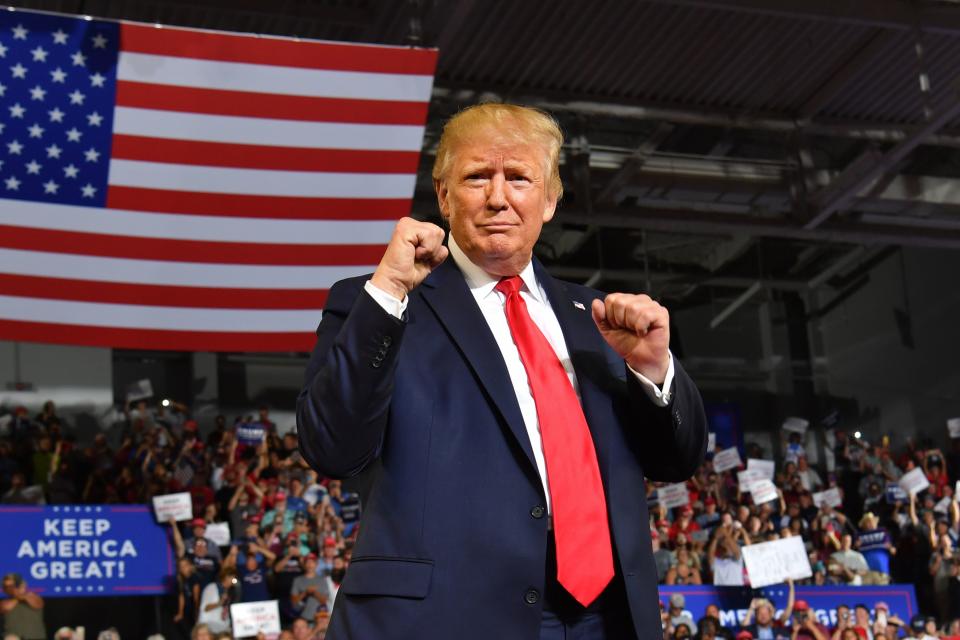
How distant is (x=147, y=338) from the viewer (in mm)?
7453

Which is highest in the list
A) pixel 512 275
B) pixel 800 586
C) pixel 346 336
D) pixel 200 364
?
pixel 200 364

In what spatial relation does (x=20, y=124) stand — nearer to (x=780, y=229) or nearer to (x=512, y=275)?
(x=512, y=275)

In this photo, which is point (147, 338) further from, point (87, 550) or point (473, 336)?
point (473, 336)

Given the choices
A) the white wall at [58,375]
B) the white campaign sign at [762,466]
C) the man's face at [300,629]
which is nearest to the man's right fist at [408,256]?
the man's face at [300,629]

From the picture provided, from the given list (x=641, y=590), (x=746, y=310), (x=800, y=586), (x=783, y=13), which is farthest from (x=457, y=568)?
(x=746, y=310)

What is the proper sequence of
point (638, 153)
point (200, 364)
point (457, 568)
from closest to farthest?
1. point (457, 568)
2. point (638, 153)
3. point (200, 364)

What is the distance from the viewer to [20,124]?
23.4ft

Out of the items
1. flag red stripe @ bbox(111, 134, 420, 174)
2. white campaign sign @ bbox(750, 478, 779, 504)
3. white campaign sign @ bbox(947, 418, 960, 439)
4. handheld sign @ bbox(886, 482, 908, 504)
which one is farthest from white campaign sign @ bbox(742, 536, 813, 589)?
white campaign sign @ bbox(947, 418, 960, 439)

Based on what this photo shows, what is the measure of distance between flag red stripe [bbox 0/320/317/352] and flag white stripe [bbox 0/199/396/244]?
1.98 feet

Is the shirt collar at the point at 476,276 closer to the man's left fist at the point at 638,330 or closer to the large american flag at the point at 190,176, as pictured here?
the man's left fist at the point at 638,330

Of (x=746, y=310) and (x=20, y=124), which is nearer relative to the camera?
(x=20, y=124)

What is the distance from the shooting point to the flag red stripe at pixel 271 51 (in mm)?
7000

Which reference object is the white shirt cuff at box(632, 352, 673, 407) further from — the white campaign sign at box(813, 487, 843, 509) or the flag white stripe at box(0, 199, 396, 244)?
the white campaign sign at box(813, 487, 843, 509)

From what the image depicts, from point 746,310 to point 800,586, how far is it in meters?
8.92
